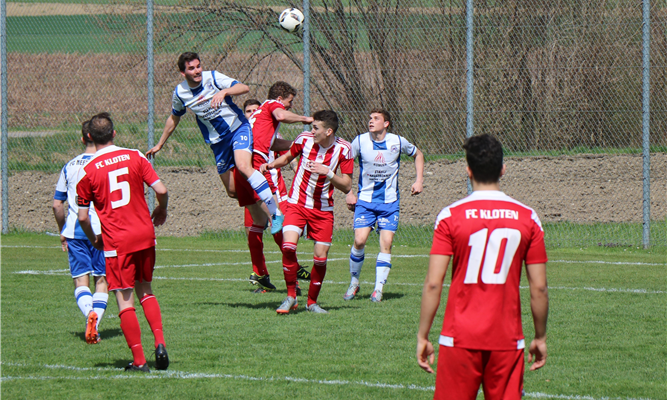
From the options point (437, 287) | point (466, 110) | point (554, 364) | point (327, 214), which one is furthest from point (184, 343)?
point (466, 110)

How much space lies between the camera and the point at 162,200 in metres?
6.18

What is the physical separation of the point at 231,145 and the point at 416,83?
5.72m

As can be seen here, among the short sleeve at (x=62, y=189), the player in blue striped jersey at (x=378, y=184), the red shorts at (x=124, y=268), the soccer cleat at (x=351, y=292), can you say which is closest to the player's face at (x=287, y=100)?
the player in blue striped jersey at (x=378, y=184)

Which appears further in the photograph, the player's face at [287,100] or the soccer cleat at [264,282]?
the player's face at [287,100]

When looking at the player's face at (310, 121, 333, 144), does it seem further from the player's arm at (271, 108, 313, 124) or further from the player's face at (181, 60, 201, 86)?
the player's face at (181, 60, 201, 86)

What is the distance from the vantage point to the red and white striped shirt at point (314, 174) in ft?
→ 28.2

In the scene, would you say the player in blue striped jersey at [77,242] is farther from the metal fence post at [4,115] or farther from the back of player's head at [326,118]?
the metal fence post at [4,115]

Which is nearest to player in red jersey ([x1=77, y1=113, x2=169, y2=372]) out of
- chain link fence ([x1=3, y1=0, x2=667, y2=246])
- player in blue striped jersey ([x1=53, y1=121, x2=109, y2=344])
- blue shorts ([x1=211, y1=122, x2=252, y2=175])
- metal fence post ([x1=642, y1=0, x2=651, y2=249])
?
player in blue striped jersey ([x1=53, y1=121, x2=109, y2=344])

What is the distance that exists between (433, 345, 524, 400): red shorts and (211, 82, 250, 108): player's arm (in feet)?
17.9

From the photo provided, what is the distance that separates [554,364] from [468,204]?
2915 mm

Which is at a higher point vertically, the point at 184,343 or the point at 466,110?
the point at 466,110

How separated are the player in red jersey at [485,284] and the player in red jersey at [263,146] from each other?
595cm

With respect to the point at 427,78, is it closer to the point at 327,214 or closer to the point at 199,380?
the point at 327,214

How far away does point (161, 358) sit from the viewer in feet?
19.5
